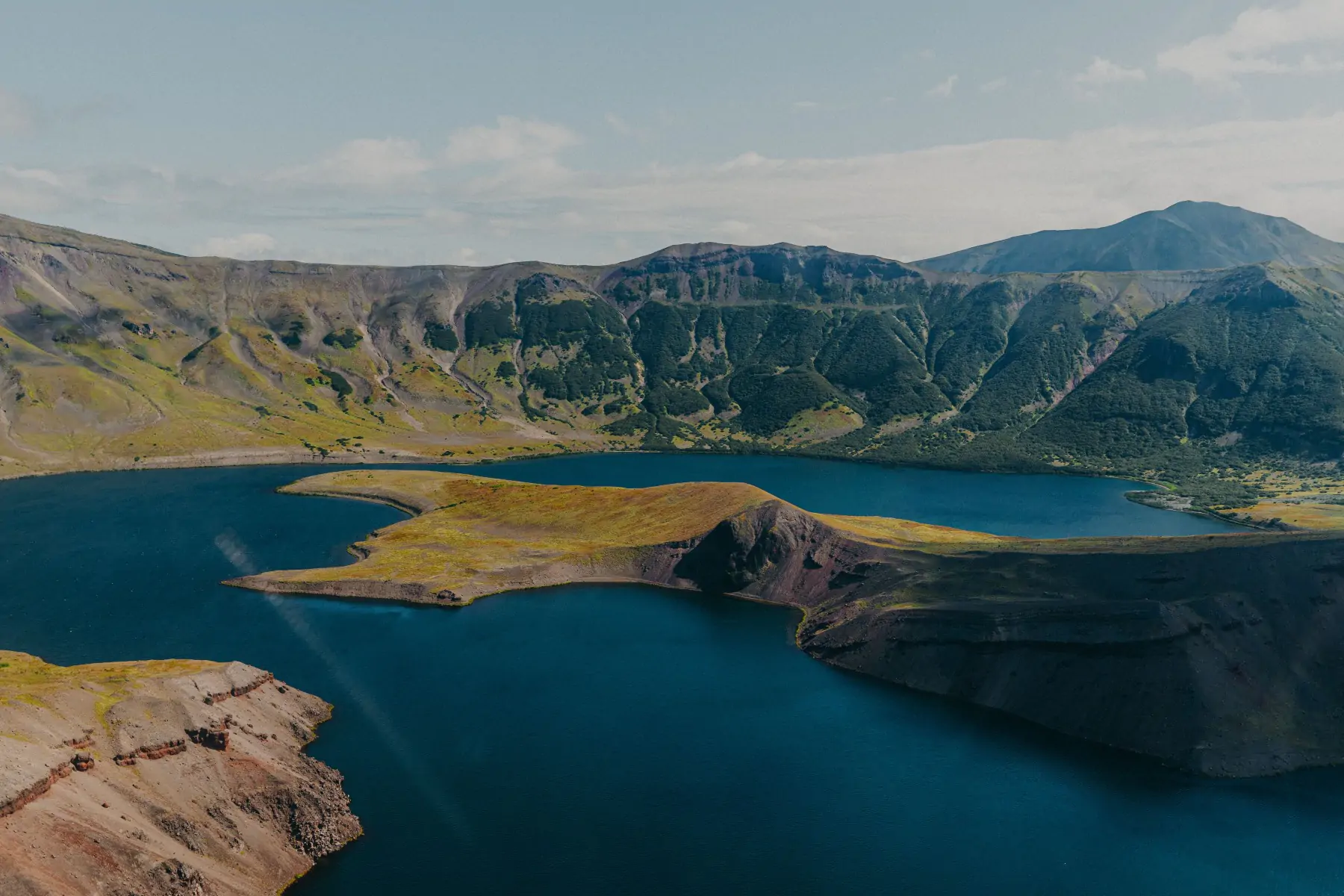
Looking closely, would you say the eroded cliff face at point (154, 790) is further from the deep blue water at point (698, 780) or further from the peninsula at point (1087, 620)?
the peninsula at point (1087, 620)

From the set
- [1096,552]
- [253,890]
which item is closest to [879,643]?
[1096,552]

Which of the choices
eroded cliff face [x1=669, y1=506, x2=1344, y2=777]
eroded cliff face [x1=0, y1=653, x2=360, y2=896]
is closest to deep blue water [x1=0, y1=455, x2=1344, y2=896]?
Result: eroded cliff face [x1=669, y1=506, x2=1344, y2=777]

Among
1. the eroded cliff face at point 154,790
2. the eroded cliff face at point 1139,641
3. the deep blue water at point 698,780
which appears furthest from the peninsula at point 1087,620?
the eroded cliff face at point 154,790

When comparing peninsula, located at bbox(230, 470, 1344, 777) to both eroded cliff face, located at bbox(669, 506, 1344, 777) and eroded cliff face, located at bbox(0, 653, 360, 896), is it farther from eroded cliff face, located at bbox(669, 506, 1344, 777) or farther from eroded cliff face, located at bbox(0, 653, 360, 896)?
eroded cliff face, located at bbox(0, 653, 360, 896)

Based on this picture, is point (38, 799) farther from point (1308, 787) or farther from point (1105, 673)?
point (1308, 787)

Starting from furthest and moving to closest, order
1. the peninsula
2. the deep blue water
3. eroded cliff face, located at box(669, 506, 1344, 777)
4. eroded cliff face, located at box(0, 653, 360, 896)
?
the peninsula
eroded cliff face, located at box(669, 506, 1344, 777)
the deep blue water
eroded cliff face, located at box(0, 653, 360, 896)
